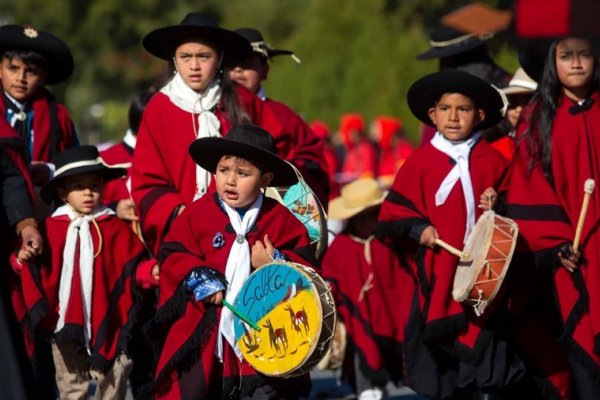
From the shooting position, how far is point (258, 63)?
10.6 meters

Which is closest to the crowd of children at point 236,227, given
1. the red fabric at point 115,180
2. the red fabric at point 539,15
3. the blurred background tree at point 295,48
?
the red fabric at point 115,180

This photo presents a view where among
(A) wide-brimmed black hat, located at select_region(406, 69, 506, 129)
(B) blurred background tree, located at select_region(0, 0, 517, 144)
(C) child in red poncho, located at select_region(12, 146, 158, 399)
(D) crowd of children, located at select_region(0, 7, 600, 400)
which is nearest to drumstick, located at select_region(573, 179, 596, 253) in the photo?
(D) crowd of children, located at select_region(0, 7, 600, 400)

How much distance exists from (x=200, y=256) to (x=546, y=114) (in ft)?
7.09

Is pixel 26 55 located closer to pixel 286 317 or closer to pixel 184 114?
pixel 184 114

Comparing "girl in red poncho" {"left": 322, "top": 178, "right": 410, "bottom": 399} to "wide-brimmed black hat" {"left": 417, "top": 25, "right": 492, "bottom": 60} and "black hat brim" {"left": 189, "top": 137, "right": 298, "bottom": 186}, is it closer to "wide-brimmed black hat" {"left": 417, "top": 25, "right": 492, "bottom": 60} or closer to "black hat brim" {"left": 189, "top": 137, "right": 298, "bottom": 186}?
"wide-brimmed black hat" {"left": 417, "top": 25, "right": 492, "bottom": 60}

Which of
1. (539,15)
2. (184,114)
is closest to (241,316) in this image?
(184,114)

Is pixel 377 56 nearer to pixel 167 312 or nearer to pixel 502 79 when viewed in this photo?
pixel 502 79

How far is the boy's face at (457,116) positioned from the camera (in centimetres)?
902

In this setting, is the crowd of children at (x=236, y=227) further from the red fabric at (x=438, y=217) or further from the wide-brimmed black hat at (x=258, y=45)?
the wide-brimmed black hat at (x=258, y=45)

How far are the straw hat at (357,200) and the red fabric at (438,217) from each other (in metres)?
2.51

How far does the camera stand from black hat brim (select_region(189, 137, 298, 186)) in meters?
7.66

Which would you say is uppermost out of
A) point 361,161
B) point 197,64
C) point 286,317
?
point 197,64

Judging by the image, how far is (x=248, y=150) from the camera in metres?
7.66

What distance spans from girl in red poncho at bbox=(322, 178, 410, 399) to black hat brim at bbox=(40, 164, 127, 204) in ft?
6.70
